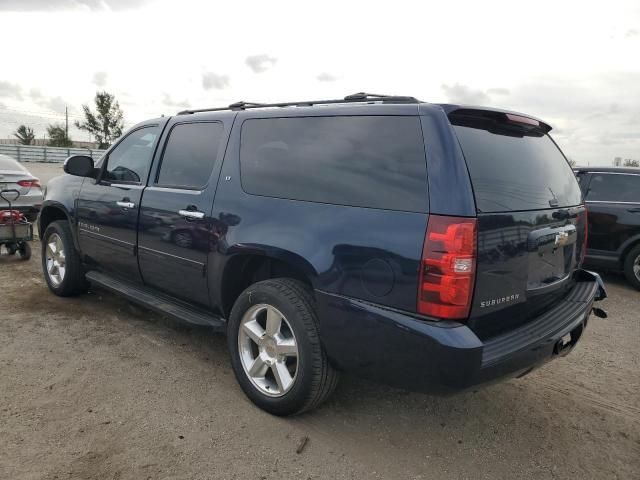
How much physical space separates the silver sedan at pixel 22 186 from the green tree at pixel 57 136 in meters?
50.2

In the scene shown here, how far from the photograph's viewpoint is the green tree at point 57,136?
173 ft

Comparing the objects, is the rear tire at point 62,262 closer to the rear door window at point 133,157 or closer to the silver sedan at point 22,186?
the rear door window at point 133,157

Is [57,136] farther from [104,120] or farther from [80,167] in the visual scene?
[80,167]

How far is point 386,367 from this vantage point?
2434mm

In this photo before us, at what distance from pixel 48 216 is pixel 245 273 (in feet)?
10.4

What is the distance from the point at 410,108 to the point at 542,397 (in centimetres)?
223

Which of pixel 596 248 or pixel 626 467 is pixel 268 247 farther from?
pixel 596 248

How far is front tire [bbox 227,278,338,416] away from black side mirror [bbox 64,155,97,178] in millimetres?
2310

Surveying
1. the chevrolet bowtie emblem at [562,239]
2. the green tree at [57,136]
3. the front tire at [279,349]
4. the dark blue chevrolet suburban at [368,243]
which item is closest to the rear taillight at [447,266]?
the dark blue chevrolet suburban at [368,243]

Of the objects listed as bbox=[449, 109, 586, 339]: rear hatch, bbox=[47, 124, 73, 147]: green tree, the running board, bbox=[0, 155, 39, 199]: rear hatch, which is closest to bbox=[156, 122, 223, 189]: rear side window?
the running board

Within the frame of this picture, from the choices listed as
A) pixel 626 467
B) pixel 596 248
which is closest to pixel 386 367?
pixel 626 467

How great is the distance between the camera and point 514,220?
2.47 m

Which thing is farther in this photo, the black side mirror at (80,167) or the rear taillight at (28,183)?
the rear taillight at (28,183)

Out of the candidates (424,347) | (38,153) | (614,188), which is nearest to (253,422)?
(424,347)
